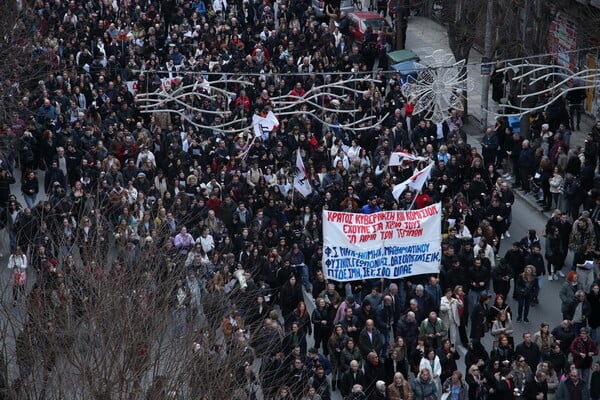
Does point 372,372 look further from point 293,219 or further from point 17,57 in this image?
point 17,57

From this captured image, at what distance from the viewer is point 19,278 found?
26734mm

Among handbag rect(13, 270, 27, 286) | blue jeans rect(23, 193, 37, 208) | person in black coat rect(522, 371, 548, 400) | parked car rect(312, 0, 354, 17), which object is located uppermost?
handbag rect(13, 270, 27, 286)

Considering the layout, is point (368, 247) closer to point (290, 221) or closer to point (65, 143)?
point (290, 221)

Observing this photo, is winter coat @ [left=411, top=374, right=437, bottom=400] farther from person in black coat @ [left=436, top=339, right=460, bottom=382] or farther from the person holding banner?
the person holding banner

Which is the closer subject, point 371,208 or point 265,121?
point 371,208

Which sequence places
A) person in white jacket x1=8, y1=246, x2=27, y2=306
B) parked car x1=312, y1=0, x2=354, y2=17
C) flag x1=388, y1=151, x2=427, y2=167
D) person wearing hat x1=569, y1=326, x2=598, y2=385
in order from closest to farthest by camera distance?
1. person in white jacket x1=8, y1=246, x2=27, y2=306
2. person wearing hat x1=569, y1=326, x2=598, y2=385
3. flag x1=388, y1=151, x2=427, y2=167
4. parked car x1=312, y1=0, x2=354, y2=17

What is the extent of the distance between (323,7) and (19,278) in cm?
2610

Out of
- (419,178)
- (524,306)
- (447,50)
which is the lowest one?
(524,306)

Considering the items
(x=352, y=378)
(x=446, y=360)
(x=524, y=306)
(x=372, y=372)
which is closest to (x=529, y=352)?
(x=446, y=360)

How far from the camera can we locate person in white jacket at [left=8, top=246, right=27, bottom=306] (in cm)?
2588

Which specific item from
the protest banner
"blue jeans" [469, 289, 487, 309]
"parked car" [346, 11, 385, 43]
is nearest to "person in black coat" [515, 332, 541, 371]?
"blue jeans" [469, 289, 487, 309]

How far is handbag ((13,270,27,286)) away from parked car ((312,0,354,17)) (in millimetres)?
24540

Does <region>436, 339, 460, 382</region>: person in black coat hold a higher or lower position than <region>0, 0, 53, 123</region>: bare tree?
lower

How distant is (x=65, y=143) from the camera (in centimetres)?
3641
